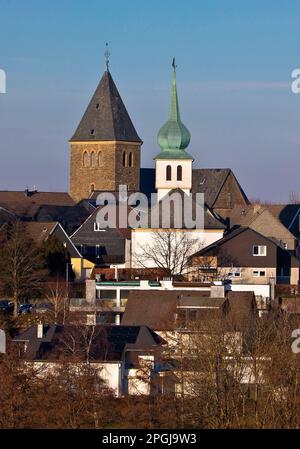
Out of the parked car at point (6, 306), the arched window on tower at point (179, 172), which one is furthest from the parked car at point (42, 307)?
the arched window on tower at point (179, 172)

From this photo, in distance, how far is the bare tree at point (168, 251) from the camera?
57219mm

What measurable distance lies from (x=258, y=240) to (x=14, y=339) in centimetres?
1937

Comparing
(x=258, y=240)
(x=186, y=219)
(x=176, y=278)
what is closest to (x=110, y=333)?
(x=176, y=278)

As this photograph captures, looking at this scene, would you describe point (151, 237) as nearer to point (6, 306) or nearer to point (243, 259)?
point (243, 259)

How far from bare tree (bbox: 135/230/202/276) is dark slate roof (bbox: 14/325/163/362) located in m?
17.1

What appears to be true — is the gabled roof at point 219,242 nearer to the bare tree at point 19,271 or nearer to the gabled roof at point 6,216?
the bare tree at point 19,271

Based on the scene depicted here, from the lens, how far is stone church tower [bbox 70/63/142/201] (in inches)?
3406

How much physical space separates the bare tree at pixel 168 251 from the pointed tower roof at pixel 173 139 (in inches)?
587

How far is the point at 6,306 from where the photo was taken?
47.4 meters

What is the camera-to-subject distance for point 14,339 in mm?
38688

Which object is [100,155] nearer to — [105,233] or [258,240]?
[105,233]

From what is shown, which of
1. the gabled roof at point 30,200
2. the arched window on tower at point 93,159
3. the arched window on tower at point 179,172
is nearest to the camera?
A: the arched window on tower at point 179,172

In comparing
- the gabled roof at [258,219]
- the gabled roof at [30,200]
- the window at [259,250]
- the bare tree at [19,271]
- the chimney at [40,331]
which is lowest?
the chimney at [40,331]

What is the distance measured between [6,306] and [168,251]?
1188cm
